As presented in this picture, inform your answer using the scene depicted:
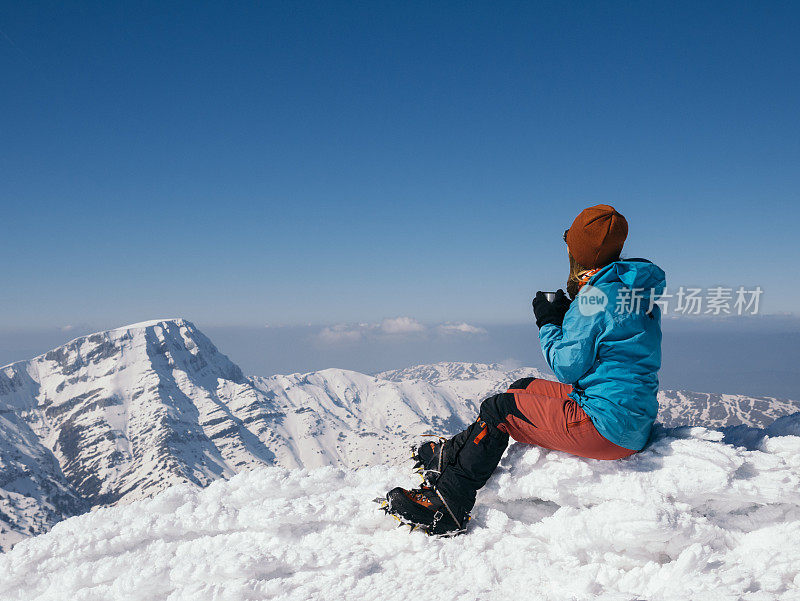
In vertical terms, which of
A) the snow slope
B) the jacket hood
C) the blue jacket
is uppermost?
the jacket hood

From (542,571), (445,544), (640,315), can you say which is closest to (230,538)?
(445,544)

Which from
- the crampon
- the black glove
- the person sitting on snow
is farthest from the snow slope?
the black glove

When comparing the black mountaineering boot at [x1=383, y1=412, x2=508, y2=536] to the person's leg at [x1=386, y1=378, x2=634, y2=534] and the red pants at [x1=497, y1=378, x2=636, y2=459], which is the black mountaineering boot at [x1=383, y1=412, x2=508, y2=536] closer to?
the person's leg at [x1=386, y1=378, x2=634, y2=534]

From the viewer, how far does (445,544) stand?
432cm

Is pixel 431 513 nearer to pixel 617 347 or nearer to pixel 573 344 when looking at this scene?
pixel 573 344

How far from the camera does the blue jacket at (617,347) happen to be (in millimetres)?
3785

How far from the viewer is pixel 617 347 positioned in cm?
384

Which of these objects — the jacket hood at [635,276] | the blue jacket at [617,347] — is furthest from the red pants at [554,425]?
the jacket hood at [635,276]

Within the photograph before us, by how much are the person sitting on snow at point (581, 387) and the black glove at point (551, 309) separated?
1 centimetres

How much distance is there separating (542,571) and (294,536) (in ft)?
8.95

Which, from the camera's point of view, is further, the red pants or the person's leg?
the person's leg

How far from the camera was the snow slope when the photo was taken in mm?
3584

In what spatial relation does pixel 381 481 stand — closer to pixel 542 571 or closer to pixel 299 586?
pixel 299 586

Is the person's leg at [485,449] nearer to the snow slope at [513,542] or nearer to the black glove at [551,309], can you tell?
the snow slope at [513,542]
